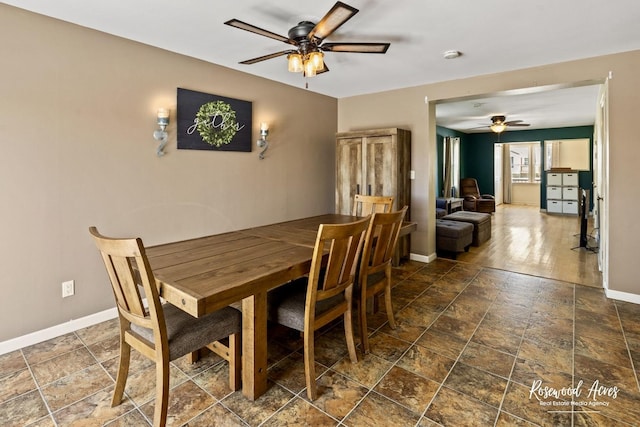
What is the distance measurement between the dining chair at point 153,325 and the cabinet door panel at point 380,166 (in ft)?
9.30

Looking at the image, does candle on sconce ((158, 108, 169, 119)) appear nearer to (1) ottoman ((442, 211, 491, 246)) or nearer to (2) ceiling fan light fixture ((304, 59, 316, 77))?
(2) ceiling fan light fixture ((304, 59, 316, 77))

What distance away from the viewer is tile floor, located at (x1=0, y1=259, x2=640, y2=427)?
1.69 metres

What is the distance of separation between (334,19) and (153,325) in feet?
6.22

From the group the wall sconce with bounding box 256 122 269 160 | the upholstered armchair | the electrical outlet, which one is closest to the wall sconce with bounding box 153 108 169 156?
the wall sconce with bounding box 256 122 269 160

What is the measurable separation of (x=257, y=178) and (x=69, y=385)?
2.54 m

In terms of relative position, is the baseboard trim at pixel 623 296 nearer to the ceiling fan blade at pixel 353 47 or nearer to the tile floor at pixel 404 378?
the tile floor at pixel 404 378

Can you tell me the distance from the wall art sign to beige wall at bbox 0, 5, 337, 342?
3.4 inches

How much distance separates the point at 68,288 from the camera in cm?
259

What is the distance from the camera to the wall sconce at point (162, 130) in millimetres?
2949

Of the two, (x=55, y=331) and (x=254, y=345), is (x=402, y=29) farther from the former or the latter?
(x=55, y=331)

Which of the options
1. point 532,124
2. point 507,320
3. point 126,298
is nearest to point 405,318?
point 507,320

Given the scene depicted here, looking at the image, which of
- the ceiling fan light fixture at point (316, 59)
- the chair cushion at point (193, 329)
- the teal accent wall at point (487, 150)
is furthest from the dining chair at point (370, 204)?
the teal accent wall at point (487, 150)

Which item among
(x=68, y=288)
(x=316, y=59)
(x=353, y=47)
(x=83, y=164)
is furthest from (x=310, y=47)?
(x=68, y=288)

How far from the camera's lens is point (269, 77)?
12.9 ft
